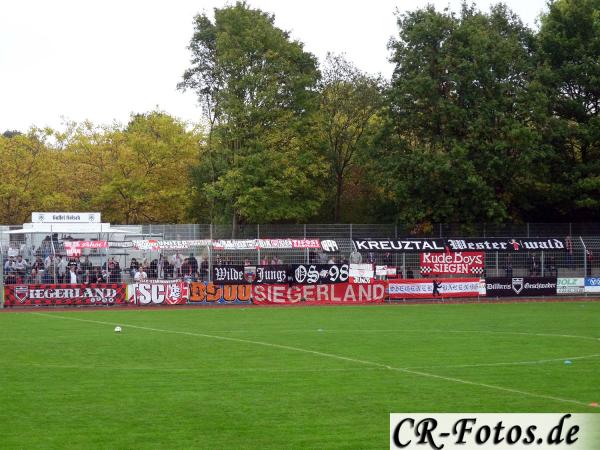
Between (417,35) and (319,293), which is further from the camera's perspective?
(417,35)

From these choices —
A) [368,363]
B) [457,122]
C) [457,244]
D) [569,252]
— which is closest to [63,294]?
[457,244]

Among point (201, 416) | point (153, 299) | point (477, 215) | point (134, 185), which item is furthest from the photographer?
point (134, 185)

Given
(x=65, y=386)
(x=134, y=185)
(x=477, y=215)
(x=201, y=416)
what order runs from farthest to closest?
(x=134, y=185), (x=477, y=215), (x=65, y=386), (x=201, y=416)

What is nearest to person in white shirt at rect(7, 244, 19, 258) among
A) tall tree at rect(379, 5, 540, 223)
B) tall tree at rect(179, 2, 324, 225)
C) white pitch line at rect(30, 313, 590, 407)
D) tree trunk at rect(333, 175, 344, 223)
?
white pitch line at rect(30, 313, 590, 407)

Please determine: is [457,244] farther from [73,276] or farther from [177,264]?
[73,276]

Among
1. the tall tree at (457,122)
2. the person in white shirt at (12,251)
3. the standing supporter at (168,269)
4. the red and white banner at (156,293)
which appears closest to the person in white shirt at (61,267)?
the person in white shirt at (12,251)

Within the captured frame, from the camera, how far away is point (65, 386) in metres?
15.7

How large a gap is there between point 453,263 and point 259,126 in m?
20.0

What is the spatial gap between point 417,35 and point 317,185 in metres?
14.0

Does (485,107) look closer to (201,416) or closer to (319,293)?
(319,293)

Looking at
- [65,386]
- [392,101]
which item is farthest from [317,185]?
[65,386]

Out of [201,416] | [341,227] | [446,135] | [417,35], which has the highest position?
[417,35]

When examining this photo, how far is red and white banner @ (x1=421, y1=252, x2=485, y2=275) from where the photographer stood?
4159cm

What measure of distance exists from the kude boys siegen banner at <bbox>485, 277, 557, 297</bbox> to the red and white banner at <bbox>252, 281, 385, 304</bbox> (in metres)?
5.24
